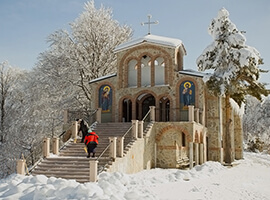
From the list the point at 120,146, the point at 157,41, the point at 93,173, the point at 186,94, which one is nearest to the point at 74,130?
the point at 120,146

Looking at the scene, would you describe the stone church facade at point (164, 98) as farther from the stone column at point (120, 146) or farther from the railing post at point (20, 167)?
the railing post at point (20, 167)

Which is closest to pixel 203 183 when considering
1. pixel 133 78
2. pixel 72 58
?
pixel 133 78

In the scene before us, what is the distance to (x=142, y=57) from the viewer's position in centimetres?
2305

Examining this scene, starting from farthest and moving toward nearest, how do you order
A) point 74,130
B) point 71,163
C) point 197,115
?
point 197,115 < point 74,130 < point 71,163

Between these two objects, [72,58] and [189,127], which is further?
[72,58]

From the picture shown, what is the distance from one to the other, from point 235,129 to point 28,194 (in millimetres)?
21076

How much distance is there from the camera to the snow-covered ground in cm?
954

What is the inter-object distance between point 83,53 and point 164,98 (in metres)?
9.13

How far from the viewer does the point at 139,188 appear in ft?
37.0

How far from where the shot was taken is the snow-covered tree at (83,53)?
26078mm

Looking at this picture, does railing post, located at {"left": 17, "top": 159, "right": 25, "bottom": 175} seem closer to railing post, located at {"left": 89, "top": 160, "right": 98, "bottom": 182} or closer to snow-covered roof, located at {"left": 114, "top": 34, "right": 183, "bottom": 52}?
railing post, located at {"left": 89, "top": 160, "right": 98, "bottom": 182}

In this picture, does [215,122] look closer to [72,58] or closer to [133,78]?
[133,78]

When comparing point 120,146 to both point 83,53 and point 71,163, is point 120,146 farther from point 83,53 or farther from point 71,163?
point 83,53

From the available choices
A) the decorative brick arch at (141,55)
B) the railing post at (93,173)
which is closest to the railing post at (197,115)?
the decorative brick arch at (141,55)
